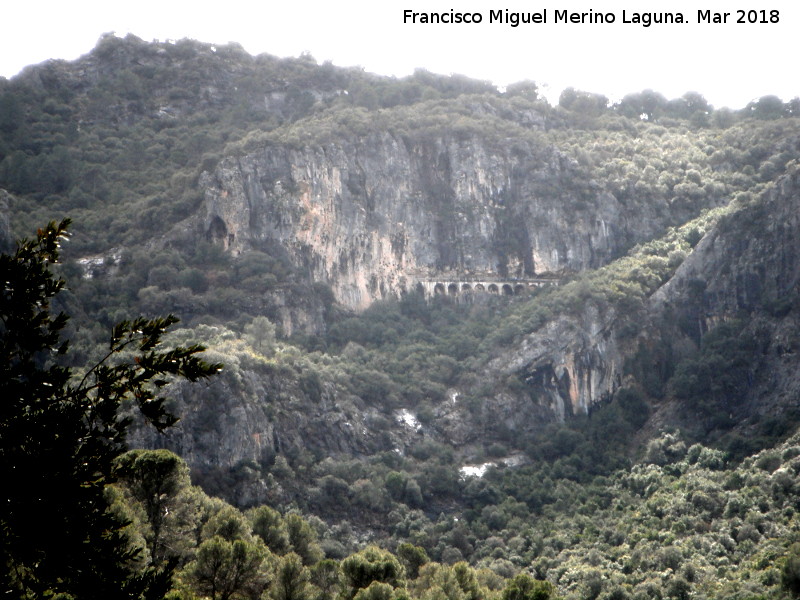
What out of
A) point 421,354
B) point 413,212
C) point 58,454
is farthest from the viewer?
point 413,212

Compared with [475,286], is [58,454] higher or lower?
higher

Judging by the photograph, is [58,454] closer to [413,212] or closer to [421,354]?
[421,354]

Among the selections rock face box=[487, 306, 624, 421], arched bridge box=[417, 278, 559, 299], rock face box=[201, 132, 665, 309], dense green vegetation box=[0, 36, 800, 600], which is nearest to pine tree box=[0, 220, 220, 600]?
dense green vegetation box=[0, 36, 800, 600]

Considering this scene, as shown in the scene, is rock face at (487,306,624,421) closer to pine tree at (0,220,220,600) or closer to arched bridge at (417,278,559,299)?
arched bridge at (417,278,559,299)

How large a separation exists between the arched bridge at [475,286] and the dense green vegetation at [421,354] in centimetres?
146

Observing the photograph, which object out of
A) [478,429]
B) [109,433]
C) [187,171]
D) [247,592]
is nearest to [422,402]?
[478,429]

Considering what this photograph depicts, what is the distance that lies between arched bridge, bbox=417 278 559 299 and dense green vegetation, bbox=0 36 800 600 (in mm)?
1458

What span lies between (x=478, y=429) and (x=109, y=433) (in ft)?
225

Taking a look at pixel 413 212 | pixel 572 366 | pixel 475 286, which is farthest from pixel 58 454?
pixel 413 212

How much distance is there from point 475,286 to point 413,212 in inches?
411

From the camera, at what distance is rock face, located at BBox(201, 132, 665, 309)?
3637 inches

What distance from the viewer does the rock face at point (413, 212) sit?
9238 centimetres

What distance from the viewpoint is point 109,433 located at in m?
13.3

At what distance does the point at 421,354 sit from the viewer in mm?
89000
